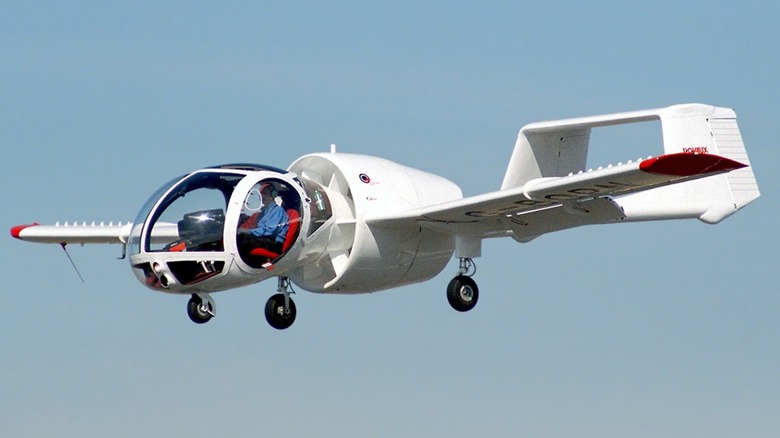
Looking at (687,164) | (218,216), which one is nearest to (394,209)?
(218,216)

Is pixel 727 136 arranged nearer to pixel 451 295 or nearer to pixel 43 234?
pixel 451 295

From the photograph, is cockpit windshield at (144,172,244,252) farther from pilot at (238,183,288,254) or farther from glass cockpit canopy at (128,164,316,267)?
pilot at (238,183,288,254)

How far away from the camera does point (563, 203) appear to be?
39.7m

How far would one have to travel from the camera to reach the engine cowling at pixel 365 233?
4062cm

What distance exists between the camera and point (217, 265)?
127 feet

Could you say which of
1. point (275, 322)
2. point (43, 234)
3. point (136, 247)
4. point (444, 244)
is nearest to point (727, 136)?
point (444, 244)

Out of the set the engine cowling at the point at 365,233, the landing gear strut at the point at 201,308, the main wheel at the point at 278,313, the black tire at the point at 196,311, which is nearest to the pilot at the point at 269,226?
the engine cowling at the point at 365,233

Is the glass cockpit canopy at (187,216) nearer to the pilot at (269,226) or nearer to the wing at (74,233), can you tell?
the pilot at (269,226)

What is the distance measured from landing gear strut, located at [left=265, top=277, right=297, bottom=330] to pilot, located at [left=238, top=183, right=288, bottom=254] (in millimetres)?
3115

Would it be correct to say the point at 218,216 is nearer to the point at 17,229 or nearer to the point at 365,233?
the point at 365,233

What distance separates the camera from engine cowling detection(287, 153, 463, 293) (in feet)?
133

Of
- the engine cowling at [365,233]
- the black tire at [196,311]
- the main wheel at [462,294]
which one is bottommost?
the main wheel at [462,294]

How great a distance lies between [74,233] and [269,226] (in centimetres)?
837

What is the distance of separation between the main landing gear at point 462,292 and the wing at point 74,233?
8047 mm
